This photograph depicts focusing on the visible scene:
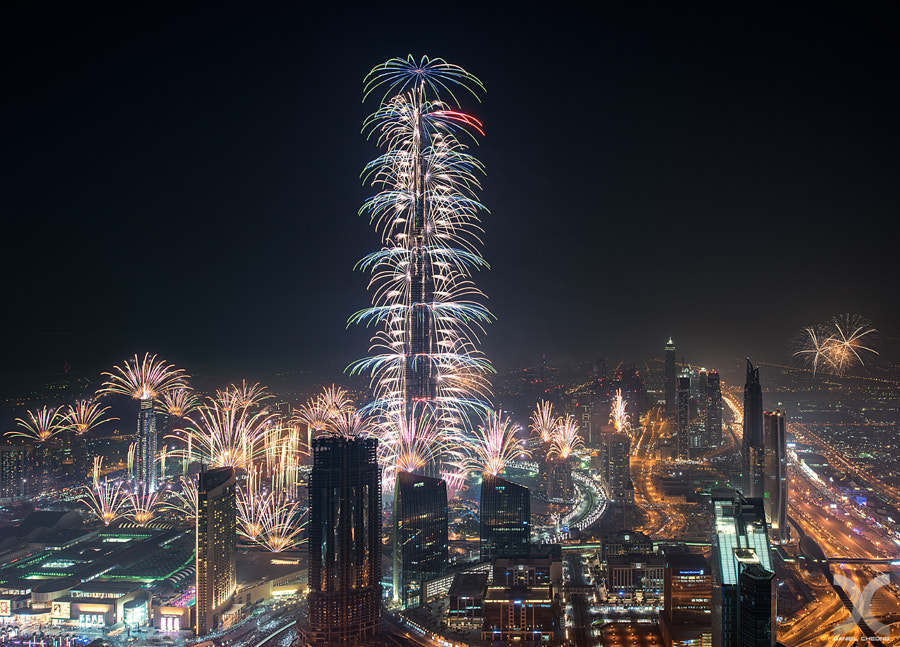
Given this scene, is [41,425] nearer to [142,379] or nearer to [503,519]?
[142,379]

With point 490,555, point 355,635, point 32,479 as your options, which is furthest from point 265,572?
point 32,479

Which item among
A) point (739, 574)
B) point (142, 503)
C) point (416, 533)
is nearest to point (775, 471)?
point (416, 533)

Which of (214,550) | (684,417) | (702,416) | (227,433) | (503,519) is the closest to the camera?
(214,550)

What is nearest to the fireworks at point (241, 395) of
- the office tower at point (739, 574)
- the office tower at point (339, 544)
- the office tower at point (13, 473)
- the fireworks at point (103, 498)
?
the fireworks at point (103, 498)

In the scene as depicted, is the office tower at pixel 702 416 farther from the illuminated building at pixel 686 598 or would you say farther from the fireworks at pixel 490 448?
the illuminated building at pixel 686 598

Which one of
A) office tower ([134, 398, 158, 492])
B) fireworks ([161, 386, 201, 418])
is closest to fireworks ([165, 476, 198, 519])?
office tower ([134, 398, 158, 492])

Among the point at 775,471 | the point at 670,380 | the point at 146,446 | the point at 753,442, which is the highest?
the point at 670,380
